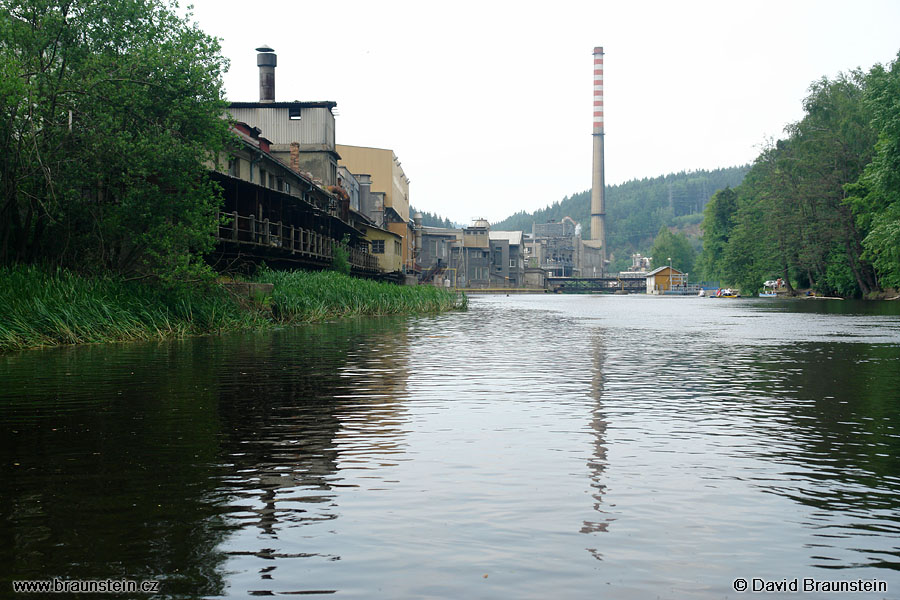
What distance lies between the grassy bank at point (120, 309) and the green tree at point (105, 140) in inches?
46.1

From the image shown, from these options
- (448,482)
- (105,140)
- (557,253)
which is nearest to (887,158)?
(105,140)

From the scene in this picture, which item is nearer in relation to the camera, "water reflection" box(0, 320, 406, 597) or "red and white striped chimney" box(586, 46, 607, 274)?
"water reflection" box(0, 320, 406, 597)

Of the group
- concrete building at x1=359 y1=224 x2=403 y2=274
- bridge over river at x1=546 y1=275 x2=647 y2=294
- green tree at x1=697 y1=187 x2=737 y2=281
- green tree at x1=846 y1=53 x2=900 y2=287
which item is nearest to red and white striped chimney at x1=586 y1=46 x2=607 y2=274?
bridge over river at x1=546 y1=275 x2=647 y2=294

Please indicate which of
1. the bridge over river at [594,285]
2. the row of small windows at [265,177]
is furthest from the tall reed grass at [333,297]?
the bridge over river at [594,285]

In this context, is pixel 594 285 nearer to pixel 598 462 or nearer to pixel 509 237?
pixel 509 237

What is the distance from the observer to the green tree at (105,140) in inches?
873

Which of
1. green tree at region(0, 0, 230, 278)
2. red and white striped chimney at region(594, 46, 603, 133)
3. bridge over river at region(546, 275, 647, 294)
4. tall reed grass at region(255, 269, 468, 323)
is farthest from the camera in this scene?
bridge over river at region(546, 275, 647, 294)

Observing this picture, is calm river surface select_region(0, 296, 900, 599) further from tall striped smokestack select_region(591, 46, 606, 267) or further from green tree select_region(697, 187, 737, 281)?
tall striped smokestack select_region(591, 46, 606, 267)

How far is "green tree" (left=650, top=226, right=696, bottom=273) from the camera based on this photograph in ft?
605

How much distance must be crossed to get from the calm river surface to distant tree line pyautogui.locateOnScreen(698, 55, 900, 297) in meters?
42.2

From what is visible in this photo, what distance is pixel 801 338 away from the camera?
2511 cm

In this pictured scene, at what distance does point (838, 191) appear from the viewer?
68438 mm

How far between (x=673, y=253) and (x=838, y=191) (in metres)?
117

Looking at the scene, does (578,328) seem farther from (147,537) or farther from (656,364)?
(147,537)
